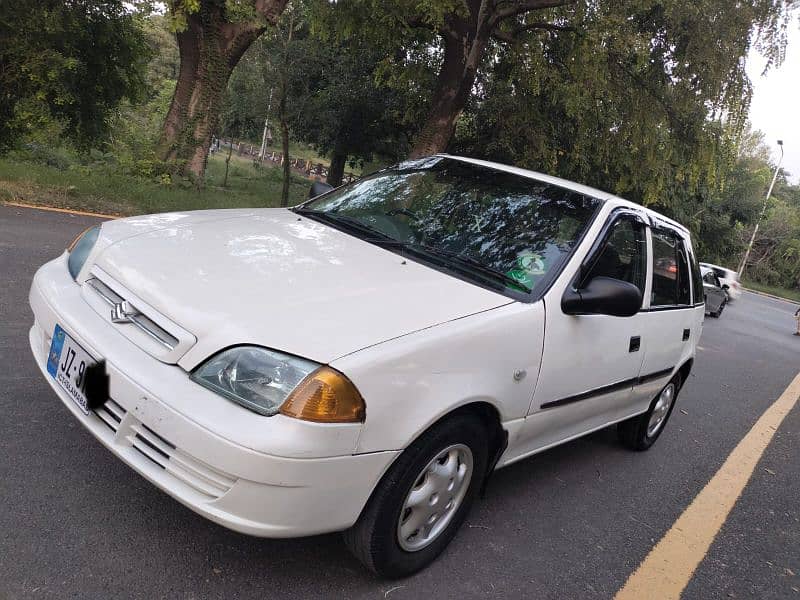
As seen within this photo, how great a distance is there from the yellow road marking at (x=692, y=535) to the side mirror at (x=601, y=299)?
4.09 feet

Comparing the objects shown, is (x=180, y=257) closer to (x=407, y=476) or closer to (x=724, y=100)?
(x=407, y=476)

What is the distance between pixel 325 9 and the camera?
12.1m

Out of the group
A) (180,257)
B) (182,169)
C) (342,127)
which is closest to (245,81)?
(342,127)

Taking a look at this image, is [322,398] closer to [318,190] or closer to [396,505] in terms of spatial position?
[396,505]

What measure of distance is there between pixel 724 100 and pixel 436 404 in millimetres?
12118

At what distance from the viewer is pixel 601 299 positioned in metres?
2.88

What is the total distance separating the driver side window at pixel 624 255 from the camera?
3299mm

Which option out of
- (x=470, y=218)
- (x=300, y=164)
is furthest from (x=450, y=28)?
(x=300, y=164)

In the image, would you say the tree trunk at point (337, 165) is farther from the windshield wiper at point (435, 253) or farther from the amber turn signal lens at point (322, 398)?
the amber turn signal lens at point (322, 398)

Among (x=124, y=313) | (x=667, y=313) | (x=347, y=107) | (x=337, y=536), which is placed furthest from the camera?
(x=347, y=107)

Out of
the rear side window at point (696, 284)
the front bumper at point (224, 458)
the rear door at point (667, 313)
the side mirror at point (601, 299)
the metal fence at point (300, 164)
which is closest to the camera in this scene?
the front bumper at point (224, 458)

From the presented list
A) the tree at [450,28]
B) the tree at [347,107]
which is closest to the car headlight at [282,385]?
the tree at [450,28]

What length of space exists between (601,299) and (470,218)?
2.70 ft

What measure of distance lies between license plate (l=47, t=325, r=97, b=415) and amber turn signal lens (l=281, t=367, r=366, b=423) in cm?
84
